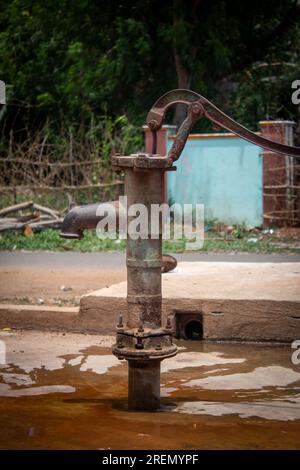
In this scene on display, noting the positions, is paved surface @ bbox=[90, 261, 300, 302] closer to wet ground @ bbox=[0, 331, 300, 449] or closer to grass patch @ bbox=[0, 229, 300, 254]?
wet ground @ bbox=[0, 331, 300, 449]

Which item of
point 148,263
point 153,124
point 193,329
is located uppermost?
point 153,124

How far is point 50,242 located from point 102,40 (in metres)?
6.18

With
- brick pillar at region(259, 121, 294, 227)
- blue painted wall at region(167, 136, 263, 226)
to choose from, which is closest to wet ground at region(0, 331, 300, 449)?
brick pillar at region(259, 121, 294, 227)

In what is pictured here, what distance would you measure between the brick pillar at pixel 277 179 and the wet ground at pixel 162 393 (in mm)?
7901

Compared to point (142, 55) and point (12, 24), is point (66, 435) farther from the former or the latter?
point (12, 24)

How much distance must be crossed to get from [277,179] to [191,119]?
1000 centimetres

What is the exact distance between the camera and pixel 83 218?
4867mm

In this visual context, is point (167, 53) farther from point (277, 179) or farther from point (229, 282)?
point (229, 282)

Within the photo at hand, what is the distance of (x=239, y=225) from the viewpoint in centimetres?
1459

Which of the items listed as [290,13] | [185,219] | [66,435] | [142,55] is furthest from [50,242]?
[66,435]

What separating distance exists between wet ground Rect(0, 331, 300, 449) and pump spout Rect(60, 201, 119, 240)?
0.90m

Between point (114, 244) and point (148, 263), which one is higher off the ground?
point (148, 263)

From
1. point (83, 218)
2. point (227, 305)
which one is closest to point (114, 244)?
point (227, 305)
